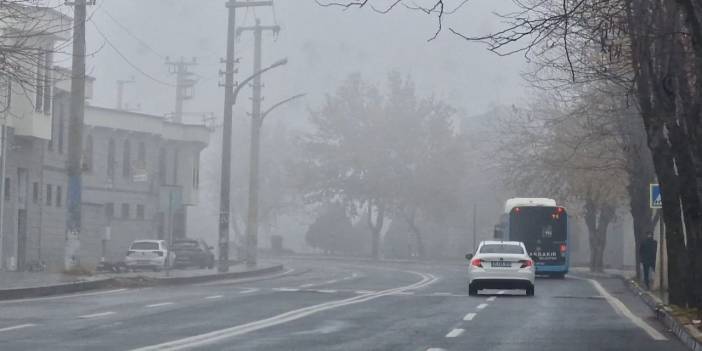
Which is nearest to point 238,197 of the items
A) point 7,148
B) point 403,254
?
point 403,254

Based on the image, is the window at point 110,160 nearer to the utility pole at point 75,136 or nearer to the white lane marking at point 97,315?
→ the utility pole at point 75,136

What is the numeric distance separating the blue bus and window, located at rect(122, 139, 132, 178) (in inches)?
1117

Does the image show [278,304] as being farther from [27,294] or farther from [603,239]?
[603,239]

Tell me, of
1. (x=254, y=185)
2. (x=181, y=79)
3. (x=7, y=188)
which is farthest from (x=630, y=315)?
(x=181, y=79)

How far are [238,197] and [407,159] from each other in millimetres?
31913

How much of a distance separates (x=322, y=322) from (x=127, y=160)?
190ft

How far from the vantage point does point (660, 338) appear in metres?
21.9

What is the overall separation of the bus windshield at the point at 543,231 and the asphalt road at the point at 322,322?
822 inches

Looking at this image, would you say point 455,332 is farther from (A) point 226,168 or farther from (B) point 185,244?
(B) point 185,244

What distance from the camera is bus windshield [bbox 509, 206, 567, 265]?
5806cm

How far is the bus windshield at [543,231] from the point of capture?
58.1 meters

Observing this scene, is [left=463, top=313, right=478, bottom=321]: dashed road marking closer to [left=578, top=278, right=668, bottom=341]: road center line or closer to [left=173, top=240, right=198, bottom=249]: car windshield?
[left=578, top=278, right=668, bottom=341]: road center line

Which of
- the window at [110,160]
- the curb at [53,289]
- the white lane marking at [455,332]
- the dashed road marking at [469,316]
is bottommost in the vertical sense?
the white lane marking at [455,332]

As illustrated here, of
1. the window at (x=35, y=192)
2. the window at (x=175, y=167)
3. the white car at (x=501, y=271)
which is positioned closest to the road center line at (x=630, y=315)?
the white car at (x=501, y=271)
